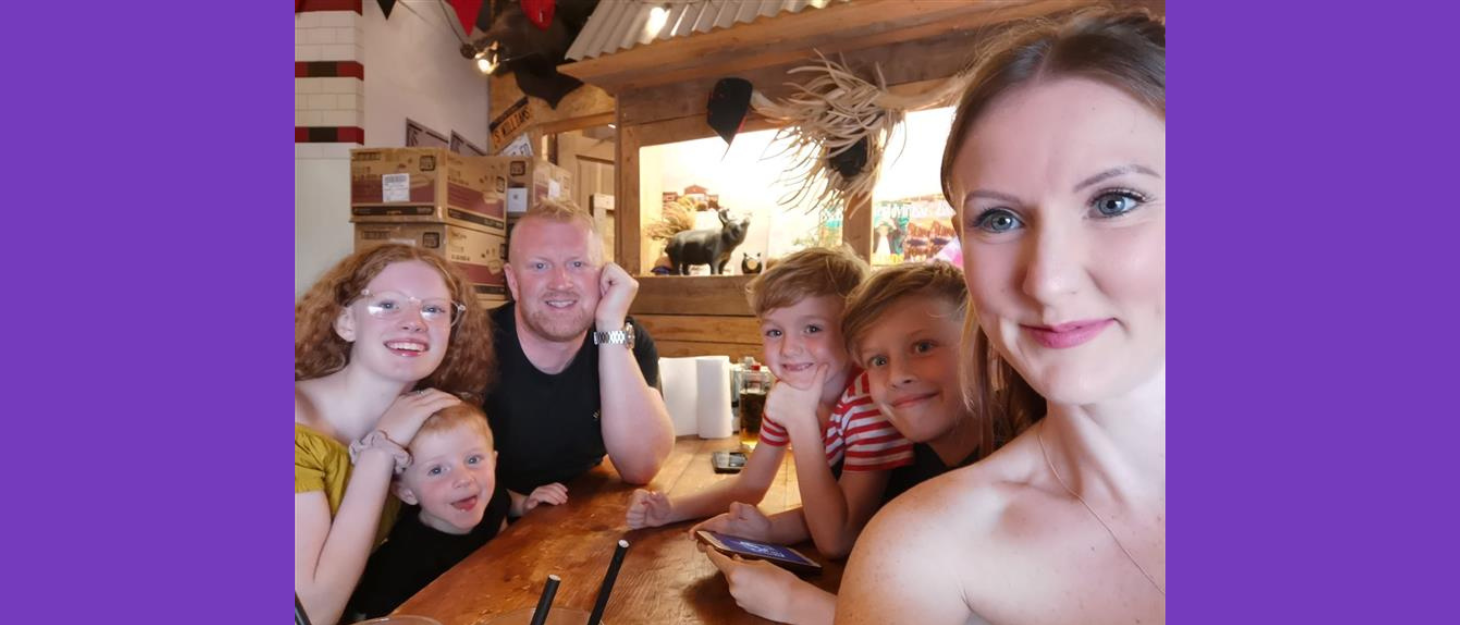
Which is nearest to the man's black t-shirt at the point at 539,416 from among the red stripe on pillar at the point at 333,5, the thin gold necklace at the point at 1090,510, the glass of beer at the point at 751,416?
the glass of beer at the point at 751,416

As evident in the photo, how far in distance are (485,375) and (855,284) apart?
2.61 ft

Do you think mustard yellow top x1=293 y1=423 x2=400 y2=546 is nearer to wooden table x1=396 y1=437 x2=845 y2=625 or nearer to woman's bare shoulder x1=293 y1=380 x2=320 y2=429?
woman's bare shoulder x1=293 y1=380 x2=320 y2=429

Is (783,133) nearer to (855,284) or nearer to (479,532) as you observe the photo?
(855,284)

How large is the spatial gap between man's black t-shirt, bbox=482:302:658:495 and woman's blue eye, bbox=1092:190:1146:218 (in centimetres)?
135

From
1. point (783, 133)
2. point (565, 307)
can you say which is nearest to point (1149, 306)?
point (565, 307)

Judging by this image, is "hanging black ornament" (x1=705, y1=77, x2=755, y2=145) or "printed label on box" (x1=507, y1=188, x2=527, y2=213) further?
"printed label on box" (x1=507, y1=188, x2=527, y2=213)

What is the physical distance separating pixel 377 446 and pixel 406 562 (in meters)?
0.26

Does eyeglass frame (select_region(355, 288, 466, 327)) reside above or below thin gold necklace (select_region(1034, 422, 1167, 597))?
above

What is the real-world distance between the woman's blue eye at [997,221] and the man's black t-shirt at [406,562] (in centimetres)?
107

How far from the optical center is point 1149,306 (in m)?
0.49

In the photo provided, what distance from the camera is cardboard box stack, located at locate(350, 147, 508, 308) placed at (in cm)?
202

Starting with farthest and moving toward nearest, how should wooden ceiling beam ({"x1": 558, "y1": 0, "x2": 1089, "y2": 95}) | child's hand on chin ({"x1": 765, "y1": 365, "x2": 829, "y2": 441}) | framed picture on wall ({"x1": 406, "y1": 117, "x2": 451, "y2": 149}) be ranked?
framed picture on wall ({"x1": 406, "y1": 117, "x2": 451, "y2": 149}) < wooden ceiling beam ({"x1": 558, "y1": 0, "x2": 1089, "y2": 95}) < child's hand on chin ({"x1": 765, "y1": 365, "x2": 829, "y2": 441})

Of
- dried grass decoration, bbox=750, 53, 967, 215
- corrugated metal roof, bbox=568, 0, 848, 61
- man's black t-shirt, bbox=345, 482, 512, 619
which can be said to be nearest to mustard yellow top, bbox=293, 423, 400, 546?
man's black t-shirt, bbox=345, 482, 512, 619

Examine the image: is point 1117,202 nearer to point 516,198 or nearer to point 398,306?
point 398,306
